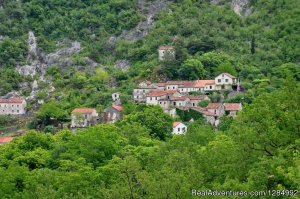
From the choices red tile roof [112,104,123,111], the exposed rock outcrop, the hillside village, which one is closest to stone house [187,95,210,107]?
the hillside village

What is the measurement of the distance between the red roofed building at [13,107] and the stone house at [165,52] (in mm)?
20410

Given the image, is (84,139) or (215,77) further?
(215,77)

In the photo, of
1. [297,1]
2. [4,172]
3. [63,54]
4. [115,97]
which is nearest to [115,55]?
[63,54]

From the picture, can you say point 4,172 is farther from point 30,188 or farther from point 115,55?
point 115,55

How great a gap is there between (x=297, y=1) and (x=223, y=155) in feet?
253

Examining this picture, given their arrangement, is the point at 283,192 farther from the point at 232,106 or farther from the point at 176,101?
the point at 176,101

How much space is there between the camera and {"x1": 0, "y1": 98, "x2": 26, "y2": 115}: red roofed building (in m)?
91.9

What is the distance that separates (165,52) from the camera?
94750 mm

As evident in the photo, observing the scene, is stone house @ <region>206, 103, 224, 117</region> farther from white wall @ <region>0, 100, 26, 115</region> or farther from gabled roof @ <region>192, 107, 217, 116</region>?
white wall @ <region>0, 100, 26, 115</region>

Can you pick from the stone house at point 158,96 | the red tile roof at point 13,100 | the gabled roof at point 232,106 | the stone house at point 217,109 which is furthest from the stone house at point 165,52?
the red tile roof at point 13,100

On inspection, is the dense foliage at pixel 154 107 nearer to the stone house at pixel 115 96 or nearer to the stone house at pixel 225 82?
the stone house at pixel 115 96

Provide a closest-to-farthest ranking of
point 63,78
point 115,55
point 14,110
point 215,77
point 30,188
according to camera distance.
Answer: point 30,188
point 215,77
point 14,110
point 63,78
point 115,55

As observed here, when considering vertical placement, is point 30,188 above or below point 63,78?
below

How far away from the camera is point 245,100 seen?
256 ft
